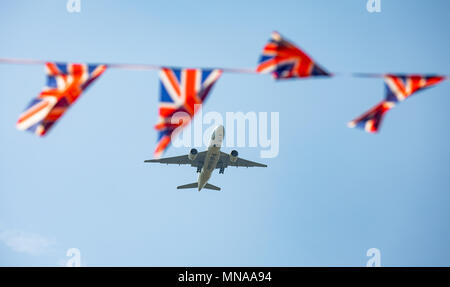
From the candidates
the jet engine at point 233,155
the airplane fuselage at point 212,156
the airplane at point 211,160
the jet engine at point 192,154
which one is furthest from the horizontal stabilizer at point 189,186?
the jet engine at point 233,155

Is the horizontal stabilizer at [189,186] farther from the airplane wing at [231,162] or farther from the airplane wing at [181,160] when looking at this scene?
the airplane wing at [231,162]

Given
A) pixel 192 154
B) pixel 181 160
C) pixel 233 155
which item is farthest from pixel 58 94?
pixel 181 160

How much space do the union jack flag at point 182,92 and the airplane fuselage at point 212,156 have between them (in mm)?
26767

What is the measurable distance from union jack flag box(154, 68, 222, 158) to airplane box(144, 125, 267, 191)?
26.8m

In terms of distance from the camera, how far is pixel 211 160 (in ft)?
Result: 131

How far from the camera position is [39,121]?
10375 mm

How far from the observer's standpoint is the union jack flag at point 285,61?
33.9ft

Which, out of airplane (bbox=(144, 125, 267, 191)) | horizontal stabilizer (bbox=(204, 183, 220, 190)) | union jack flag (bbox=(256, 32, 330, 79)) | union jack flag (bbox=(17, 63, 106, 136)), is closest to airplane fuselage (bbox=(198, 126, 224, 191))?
airplane (bbox=(144, 125, 267, 191))

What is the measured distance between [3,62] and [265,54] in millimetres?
5566

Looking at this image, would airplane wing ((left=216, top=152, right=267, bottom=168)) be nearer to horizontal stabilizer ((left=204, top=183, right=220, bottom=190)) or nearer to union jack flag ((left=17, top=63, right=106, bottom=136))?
horizontal stabilizer ((left=204, top=183, right=220, bottom=190))

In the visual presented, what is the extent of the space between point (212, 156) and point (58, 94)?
95.2ft

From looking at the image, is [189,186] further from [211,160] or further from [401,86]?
[401,86]

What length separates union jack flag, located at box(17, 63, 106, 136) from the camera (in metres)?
10.3
